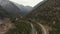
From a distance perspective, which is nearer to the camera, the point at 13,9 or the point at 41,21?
the point at 41,21

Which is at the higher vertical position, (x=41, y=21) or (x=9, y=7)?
(x=9, y=7)

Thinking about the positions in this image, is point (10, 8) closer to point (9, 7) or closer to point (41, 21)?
point (9, 7)

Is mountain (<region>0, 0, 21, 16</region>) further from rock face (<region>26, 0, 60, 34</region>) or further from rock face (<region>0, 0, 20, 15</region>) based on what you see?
rock face (<region>26, 0, 60, 34</region>)

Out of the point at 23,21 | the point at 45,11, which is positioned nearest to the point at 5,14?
the point at 23,21

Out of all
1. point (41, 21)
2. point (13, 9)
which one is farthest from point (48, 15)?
point (13, 9)

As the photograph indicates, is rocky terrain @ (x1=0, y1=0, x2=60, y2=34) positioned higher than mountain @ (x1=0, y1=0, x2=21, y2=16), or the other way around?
mountain @ (x1=0, y1=0, x2=21, y2=16)

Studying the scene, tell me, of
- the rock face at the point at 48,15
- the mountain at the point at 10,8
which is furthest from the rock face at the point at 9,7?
the rock face at the point at 48,15

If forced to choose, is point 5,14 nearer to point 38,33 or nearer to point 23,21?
point 23,21

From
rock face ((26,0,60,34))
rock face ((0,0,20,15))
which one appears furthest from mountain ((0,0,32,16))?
rock face ((26,0,60,34))
